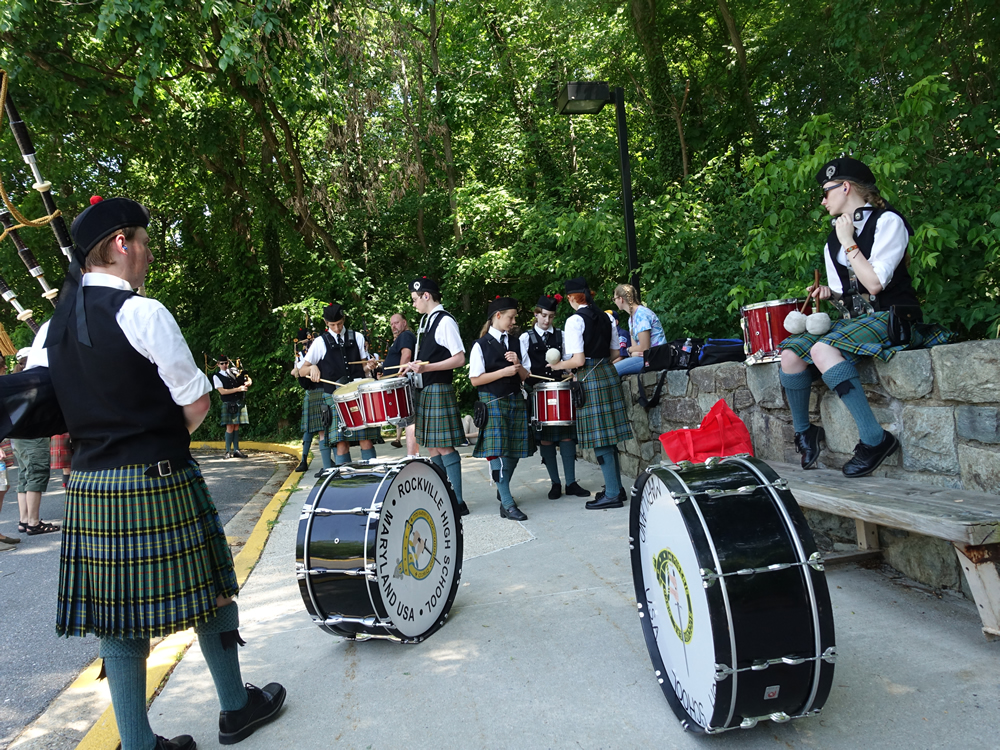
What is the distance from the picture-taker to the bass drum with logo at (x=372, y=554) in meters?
3.00

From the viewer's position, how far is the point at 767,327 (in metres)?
3.89

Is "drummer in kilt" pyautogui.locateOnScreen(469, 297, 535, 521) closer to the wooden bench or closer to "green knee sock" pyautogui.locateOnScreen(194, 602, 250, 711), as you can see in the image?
the wooden bench

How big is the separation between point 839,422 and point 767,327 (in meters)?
0.63

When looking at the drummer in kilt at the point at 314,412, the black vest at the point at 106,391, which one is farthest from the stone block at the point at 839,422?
the drummer in kilt at the point at 314,412

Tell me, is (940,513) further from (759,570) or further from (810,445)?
(810,445)

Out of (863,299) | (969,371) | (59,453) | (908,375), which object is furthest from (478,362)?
(59,453)

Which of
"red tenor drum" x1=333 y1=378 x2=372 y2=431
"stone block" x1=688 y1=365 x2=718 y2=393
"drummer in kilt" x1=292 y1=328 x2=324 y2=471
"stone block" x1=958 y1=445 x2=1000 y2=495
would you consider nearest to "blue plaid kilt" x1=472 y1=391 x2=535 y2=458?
"red tenor drum" x1=333 y1=378 x2=372 y2=431

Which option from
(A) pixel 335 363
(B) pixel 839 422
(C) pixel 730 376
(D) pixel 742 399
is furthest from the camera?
(A) pixel 335 363

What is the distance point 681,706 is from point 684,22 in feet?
44.2

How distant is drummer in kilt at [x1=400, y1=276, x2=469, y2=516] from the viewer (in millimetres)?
5680

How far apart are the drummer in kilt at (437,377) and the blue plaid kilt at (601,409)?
98 centimetres

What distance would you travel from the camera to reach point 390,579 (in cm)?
306

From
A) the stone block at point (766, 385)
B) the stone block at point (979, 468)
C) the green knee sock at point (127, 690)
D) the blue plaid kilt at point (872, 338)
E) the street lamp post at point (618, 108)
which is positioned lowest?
the green knee sock at point (127, 690)

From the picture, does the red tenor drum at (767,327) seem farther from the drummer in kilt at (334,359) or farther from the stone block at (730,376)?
the drummer in kilt at (334,359)
